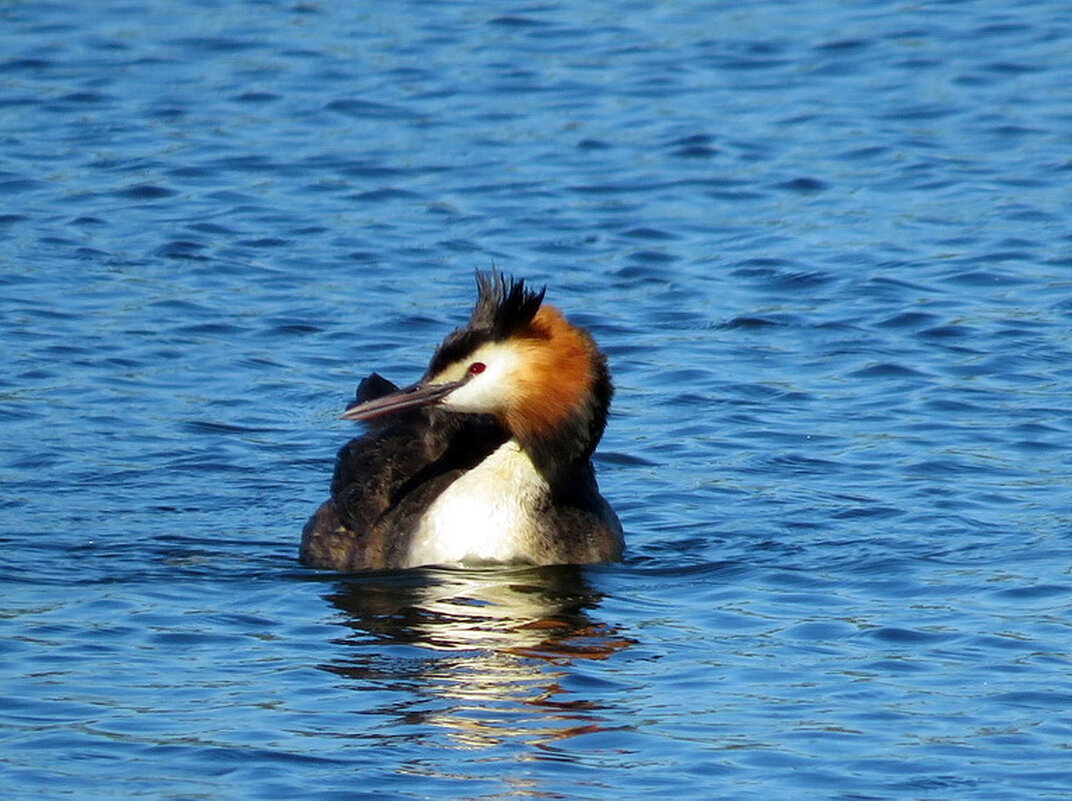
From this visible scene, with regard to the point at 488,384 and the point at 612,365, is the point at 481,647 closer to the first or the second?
the point at 488,384

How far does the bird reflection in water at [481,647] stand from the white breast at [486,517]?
0.08 m

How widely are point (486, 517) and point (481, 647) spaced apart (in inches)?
50.3

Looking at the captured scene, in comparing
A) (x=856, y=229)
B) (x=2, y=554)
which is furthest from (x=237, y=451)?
(x=856, y=229)

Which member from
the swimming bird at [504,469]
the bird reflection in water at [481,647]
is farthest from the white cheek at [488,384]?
the bird reflection in water at [481,647]

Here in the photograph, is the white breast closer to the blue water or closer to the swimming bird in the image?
the swimming bird

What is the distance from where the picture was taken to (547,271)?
15.1m

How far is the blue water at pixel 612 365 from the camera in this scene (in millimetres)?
8422

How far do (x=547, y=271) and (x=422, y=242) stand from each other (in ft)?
3.61

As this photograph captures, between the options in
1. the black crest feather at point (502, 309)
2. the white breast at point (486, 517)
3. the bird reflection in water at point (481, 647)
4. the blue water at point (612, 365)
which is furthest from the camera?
the white breast at point (486, 517)

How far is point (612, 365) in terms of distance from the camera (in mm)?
13664

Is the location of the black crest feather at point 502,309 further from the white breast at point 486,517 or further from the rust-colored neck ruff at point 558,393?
the white breast at point 486,517

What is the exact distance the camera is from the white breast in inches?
417

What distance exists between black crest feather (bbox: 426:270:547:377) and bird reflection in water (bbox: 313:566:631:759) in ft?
3.30

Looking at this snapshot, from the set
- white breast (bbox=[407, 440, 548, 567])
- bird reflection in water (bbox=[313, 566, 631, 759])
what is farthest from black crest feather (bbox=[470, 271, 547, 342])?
A: bird reflection in water (bbox=[313, 566, 631, 759])
